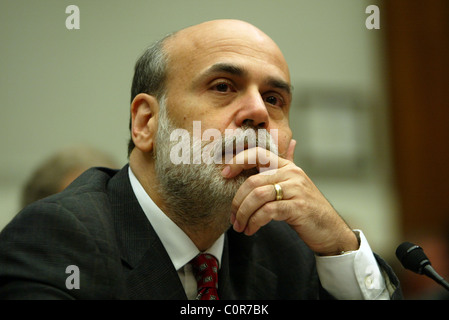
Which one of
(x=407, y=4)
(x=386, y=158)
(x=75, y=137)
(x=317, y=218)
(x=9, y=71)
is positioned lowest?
(x=386, y=158)

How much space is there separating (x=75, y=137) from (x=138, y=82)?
1.19 meters

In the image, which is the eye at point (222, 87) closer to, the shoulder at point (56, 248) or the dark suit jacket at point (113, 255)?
the dark suit jacket at point (113, 255)

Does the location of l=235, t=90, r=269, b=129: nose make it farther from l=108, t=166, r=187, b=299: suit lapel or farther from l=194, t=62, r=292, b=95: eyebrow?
l=108, t=166, r=187, b=299: suit lapel

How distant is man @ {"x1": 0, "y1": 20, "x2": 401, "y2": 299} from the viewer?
43.0 inches

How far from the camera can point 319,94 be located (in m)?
3.52

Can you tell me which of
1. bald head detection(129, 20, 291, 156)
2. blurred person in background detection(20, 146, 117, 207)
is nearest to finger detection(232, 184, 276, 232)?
bald head detection(129, 20, 291, 156)

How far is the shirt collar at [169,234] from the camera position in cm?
137

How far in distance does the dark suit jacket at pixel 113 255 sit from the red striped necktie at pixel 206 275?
0.06m

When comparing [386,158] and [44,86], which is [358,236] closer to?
[44,86]

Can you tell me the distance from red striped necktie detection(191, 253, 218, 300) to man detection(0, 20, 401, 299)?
0.01 m

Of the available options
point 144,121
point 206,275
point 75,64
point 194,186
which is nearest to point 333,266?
point 206,275

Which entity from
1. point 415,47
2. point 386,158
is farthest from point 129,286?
point 415,47

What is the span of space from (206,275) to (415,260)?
59 cm
